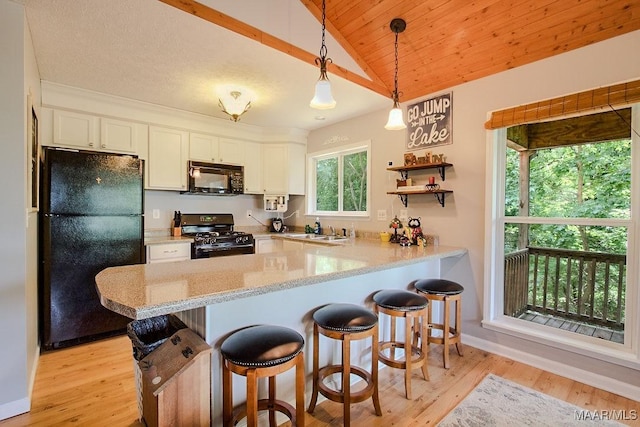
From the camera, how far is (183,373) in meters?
1.31

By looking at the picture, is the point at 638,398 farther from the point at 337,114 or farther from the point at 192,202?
the point at 192,202

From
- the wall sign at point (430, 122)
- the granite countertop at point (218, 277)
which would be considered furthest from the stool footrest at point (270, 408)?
the wall sign at point (430, 122)

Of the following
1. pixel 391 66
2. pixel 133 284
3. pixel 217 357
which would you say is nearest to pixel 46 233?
pixel 133 284

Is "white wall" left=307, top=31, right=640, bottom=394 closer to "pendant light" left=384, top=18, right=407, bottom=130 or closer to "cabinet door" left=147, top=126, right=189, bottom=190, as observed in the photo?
"pendant light" left=384, top=18, right=407, bottom=130

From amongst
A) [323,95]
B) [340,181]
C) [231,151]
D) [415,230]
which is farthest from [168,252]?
[415,230]

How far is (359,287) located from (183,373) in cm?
126

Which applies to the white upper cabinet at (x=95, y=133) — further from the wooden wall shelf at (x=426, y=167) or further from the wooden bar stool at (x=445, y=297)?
the wooden bar stool at (x=445, y=297)

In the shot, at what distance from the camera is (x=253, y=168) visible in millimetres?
4434

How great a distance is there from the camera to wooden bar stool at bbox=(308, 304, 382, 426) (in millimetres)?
1654

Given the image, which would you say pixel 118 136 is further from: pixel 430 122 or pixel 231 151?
pixel 430 122

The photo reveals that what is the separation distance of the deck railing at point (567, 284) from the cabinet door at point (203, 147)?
3.52 meters

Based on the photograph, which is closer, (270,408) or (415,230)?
(270,408)

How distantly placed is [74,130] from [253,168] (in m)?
2.02

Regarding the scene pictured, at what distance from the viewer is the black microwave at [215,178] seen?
3838 mm
